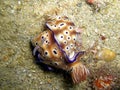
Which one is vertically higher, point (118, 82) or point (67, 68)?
point (67, 68)

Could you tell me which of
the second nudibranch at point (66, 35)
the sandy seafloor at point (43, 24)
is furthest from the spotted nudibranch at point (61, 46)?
the sandy seafloor at point (43, 24)

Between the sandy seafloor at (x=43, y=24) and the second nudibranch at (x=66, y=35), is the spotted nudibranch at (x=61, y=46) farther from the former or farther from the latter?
the sandy seafloor at (x=43, y=24)

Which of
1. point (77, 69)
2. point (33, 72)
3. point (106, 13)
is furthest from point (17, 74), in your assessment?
point (106, 13)

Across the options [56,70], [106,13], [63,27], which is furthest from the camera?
[56,70]

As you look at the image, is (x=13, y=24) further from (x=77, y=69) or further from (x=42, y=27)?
(x=77, y=69)

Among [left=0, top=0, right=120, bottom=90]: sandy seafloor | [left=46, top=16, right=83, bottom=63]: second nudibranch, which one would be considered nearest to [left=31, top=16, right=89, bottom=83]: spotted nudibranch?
[left=46, top=16, right=83, bottom=63]: second nudibranch

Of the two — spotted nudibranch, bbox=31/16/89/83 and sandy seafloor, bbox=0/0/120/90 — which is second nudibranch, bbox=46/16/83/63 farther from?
sandy seafloor, bbox=0/0/120/90

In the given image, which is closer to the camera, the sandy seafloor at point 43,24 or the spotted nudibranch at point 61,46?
the spotted nudibranch at point 61,46

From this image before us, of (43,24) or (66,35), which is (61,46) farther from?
(43,24)
